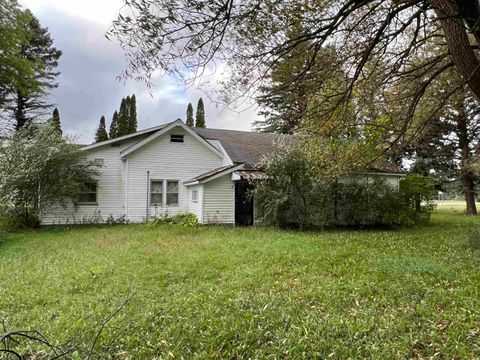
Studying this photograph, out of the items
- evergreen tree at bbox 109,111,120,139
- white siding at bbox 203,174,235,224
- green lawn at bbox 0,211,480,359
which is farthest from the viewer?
evergreen tree at bbox 109,111,120,139

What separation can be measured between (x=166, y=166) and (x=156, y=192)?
1.36m

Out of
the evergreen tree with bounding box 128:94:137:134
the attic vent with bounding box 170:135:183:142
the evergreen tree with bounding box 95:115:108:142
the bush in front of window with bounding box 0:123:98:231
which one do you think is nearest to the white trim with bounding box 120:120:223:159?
the attic vent with bounding box 170:135:183:142

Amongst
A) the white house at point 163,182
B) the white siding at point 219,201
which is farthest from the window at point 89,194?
the white siding at point 219,201

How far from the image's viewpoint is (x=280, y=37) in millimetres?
4574

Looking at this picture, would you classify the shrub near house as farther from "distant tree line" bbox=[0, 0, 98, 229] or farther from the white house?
"distant tree line" bbox=[0, 0, 98, 229]

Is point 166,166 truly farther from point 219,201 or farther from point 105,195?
point 219,201

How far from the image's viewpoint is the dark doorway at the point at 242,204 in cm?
1542

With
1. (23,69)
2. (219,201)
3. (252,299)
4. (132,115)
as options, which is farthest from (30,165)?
(132,115)

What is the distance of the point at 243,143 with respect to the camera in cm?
1933

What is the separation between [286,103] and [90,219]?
1245 centimetres

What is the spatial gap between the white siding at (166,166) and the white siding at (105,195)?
0.53m

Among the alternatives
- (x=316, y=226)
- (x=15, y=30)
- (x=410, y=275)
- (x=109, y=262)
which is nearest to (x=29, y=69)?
(x=15, y=30)

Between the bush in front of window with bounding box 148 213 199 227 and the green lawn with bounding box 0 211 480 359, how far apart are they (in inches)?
208

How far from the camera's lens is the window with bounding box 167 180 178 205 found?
1627 cm
